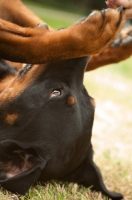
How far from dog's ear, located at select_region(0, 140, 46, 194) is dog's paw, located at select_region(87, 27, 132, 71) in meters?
1.67

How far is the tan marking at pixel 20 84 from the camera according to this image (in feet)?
9.70

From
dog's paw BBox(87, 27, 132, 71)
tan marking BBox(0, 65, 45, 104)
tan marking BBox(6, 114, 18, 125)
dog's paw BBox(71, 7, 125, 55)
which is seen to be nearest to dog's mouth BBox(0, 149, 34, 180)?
tan marking BBox(6, 114, 18, 125)

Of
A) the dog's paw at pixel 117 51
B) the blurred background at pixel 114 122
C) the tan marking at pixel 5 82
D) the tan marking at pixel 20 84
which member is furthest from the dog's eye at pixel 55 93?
the dog's paw at pixel 117 51

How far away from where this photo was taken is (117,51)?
167 inches

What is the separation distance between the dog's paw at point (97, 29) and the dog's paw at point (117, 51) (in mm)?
1565

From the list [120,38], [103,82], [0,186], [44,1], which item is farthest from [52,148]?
[44,1]

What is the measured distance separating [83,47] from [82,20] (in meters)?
0.16

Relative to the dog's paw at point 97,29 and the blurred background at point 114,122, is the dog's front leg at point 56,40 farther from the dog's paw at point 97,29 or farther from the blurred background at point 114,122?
the blurred background at point 114,122

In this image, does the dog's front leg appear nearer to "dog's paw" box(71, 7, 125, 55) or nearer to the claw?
"dog's paw" box(71, 7, 125, 55)

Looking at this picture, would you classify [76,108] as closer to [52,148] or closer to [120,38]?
[52,148]

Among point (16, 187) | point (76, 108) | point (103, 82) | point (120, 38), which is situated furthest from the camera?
point (103, 82)

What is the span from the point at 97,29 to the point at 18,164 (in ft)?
3.26

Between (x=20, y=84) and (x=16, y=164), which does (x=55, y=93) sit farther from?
(x=16, y=164)

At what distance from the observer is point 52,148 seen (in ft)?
9.47
